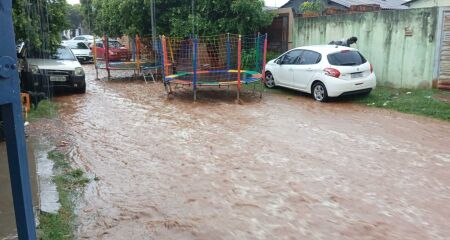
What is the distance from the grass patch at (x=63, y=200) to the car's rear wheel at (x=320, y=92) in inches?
272

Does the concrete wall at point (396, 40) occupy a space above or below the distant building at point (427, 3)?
below

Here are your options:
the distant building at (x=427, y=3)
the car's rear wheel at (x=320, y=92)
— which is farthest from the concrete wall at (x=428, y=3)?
the car's rear wheel at (x=320, y=92)

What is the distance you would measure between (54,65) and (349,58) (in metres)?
8.13

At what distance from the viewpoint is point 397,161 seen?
6.39 m

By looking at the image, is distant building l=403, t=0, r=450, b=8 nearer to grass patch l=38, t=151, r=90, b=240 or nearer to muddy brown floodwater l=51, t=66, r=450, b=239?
muddy brown floodwater l=51, t=66, r=450, b=239

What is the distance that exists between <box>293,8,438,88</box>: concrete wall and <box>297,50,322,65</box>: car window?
2.55 metres

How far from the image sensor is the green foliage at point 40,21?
7933mm

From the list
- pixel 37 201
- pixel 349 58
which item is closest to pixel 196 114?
pixel 349 58

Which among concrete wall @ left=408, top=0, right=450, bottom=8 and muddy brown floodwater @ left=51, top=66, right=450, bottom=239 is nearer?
muddy brown floodwater @ left=51, top=66, right=450, bottom=239

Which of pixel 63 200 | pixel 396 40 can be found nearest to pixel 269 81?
pixel 396 40

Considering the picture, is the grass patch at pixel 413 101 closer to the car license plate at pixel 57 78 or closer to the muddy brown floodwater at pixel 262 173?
the muddy brown floodwater at pixel 262 173

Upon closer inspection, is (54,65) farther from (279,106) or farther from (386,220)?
(386,220)

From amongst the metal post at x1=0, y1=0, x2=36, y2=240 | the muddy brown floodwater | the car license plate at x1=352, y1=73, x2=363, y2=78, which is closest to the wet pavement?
the muddy brown floodwater

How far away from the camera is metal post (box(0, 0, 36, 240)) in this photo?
6.56ft
